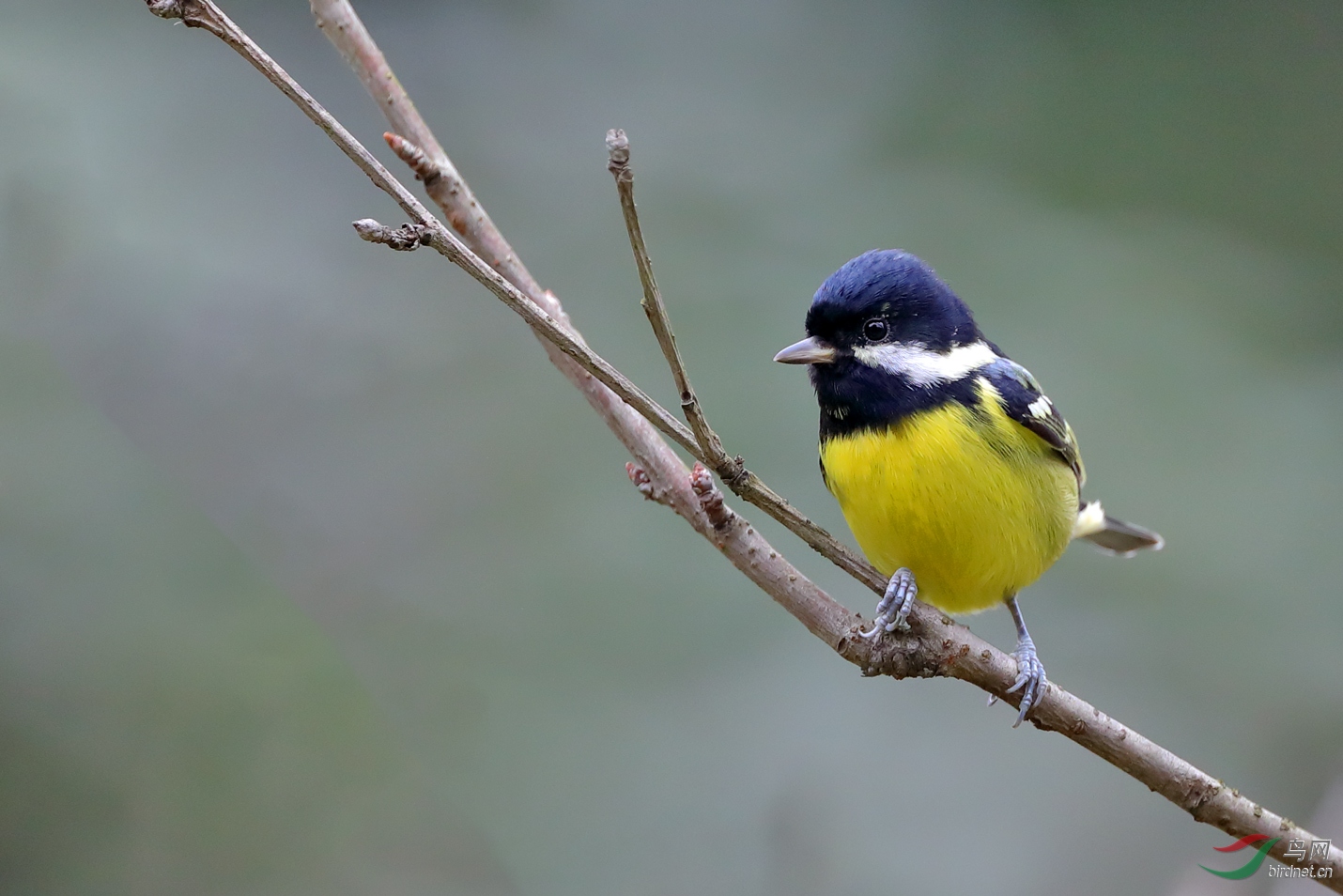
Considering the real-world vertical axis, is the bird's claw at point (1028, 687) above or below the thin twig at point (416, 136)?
below

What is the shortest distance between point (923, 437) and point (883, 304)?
326 millimetres

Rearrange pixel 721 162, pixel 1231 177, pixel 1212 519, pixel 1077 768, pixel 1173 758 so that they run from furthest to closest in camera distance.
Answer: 1. pixel 1231 177
2. pixel 721 162
3. pixel 1212 519
4. pixel 1077 768
5. pixel 1173 758

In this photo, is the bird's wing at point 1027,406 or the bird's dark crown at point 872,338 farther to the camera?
the bird's wing at point 1027,406

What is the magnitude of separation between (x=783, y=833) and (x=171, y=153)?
344 cm

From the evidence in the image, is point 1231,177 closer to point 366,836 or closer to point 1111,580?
point 1111,580

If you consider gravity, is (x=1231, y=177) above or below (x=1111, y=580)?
above

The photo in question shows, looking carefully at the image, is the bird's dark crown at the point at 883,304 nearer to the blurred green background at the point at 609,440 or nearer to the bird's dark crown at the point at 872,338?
the bird's dark crown at the point at 872,338

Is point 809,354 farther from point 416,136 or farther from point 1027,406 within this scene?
point 416,136

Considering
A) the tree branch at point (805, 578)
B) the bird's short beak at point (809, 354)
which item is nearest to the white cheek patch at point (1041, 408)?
the bird's short beak at point (809, 354)

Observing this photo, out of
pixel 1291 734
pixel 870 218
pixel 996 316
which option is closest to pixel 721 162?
pixel 870 218

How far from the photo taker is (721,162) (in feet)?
16.1

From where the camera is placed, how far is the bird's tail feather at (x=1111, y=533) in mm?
3275

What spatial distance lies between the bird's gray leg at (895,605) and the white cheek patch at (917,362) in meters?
0.45
